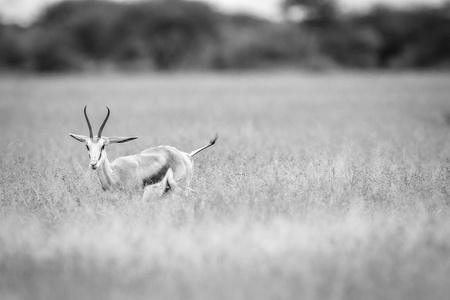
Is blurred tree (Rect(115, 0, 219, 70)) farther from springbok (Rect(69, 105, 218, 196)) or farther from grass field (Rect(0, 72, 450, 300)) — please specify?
springbok (Rect(69, 105, 218, 196))

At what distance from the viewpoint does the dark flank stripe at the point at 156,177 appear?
6941 mm

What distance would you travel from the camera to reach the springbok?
264 inches

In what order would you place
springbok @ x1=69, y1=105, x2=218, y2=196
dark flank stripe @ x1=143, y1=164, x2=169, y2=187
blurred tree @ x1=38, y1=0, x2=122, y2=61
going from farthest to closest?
blurred tree @ x1=38, y1=0, x2=122, y2=61 → dark flank stripe @ x1=143, y1=164, x2=169, y2=187 → springbok @ x1=69, y1=105, x2=218, y2=196

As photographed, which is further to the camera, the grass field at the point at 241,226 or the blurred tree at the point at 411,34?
the blurred tree at the point at 411,34

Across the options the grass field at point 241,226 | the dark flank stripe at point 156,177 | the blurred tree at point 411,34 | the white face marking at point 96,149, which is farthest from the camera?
the blurred tree at point 411,34

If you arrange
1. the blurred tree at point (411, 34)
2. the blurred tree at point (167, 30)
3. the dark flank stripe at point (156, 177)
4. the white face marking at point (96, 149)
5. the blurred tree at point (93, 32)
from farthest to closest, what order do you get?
the blurred tree at point (167, 30) → the blurred tree at point (93, 32) → the blurred tree at point (411, 34) → the dark flank stripe at point (156, 177) → the white face marking at point (96, 149)

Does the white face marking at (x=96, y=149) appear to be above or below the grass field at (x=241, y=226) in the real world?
above

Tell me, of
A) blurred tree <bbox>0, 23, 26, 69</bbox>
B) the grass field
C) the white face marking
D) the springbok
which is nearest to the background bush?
blurred tree <bbox>0, 23, 26, 69</bbox>

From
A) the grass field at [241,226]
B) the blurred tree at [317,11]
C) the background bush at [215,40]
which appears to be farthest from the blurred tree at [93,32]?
the grass field at [241,226]

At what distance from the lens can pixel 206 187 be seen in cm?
726

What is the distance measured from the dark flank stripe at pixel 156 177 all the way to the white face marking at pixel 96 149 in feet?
2.33

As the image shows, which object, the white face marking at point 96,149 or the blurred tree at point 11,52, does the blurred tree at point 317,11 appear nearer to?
the blurred tree at point 11,52

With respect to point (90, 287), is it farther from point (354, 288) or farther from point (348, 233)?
point (348, 233)

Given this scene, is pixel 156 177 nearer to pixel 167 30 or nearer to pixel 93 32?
pixel 167 30
